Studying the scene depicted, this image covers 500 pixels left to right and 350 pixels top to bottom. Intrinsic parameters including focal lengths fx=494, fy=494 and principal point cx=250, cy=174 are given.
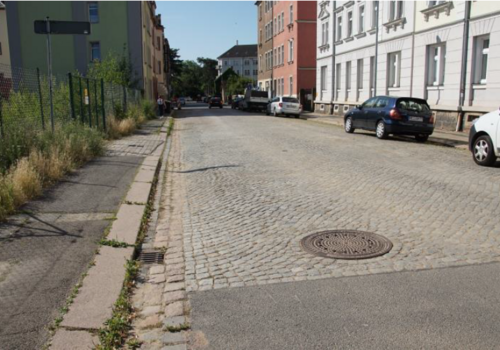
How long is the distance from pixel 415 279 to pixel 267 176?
19.4ft

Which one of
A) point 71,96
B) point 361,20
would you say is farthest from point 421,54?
point 71,96

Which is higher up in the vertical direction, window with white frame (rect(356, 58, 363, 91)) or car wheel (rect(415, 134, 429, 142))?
window with white frame (rect(356, 58, 363, 91))

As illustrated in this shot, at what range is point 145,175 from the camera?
10102 mm

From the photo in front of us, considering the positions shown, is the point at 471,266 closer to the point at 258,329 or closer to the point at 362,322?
the point at 362,322

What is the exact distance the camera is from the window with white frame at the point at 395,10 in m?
26.1

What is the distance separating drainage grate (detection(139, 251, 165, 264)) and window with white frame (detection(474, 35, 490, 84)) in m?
18.2

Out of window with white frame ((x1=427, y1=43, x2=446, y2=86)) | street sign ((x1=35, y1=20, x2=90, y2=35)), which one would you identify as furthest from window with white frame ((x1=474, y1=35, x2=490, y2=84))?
street sign ((x1=35, y1=20, x2=90, y2=35))

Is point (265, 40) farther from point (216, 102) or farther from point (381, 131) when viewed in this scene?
point (381, 131)

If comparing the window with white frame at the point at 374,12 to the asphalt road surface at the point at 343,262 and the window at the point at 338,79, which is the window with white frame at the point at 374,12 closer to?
→ the window at the point at 338,79

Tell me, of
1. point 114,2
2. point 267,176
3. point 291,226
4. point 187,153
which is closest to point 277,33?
point 114,2

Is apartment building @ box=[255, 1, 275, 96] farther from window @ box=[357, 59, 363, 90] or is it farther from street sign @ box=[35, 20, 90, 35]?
street sign @ box=[35, 20, 90, 35]

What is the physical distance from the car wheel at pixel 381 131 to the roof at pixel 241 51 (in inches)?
5599

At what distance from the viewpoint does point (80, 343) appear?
3.27 meters

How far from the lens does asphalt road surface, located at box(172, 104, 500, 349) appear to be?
347 cm
